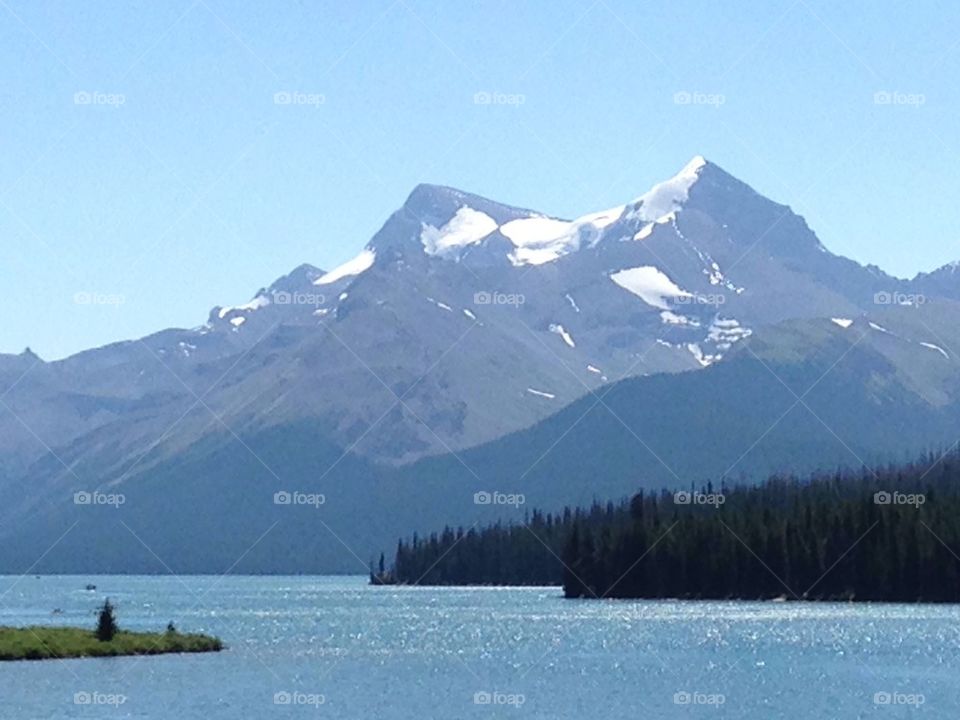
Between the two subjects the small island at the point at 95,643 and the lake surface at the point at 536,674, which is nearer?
the lake surface at the point at 536,674

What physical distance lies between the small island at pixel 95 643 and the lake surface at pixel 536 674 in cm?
278

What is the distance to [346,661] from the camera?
12212 centimetres

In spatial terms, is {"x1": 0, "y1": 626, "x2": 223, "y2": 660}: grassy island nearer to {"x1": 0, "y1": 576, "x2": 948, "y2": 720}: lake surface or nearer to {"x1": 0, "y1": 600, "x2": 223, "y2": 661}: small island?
{"x1": 0, "y1": 600, "x2": 223, "y2": 661}: small island

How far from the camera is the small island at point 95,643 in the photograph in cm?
11931

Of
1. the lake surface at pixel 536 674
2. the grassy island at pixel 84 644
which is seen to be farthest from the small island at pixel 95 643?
the lake surface at pixel 536 674

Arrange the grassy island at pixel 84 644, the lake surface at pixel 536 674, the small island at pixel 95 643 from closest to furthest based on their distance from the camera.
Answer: the lake surface at pixel 536 674 < the grassy island at pixel 84 644 < the small island at pixel 95 643

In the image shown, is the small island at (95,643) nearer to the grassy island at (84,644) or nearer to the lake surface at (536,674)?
the grassy island at (84,644)

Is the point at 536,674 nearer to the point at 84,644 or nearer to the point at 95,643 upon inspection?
the point at 95,643

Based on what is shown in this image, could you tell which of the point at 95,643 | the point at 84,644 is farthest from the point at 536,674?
the point at 84,644

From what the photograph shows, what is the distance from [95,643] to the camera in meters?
123

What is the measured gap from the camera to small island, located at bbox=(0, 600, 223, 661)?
119312 mm

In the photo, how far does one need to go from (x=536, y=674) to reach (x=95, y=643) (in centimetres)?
3068

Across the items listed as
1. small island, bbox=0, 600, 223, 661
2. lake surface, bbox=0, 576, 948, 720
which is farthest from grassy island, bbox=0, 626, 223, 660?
lake surface, bbox=0, 576, 948, 720

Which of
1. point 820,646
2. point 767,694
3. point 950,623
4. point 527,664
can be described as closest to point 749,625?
point 950,623
